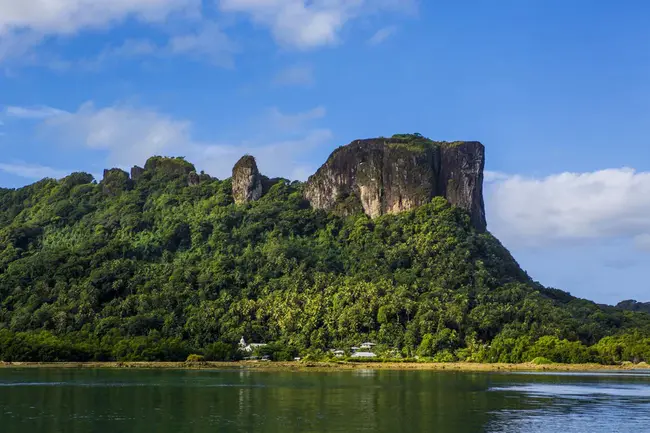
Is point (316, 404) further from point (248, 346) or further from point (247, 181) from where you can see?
point (247, 181)

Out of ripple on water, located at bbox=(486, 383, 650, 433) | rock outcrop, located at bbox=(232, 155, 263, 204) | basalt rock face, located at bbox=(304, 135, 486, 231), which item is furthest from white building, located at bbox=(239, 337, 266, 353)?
rock outcrop, located at bbox=(232, 155, 263, 204)

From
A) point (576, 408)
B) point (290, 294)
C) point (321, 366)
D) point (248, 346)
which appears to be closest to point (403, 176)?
point (290, 294)

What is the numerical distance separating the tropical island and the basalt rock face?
0.31 m

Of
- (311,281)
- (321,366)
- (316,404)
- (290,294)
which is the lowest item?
(316,404)

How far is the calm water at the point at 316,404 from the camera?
48.5m

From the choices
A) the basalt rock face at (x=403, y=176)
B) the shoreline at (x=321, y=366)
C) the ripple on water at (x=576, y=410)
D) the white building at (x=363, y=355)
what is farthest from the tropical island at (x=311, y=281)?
the ripple on water at (x=576, y=410)

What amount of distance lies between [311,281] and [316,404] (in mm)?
87354

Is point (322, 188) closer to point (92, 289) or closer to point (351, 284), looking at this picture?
point (351, 284)

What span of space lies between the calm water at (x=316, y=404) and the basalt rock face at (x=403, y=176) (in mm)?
82088

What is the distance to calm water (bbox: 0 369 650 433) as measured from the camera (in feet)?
159

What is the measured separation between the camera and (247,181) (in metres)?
190

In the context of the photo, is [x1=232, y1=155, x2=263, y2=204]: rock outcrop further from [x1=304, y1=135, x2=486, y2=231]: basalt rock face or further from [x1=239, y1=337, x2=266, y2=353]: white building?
A: [x1=239, y1=337, x2=266, y2=353]: white building

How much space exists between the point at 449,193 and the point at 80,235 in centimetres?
8421

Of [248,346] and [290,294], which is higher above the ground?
[290,294]
